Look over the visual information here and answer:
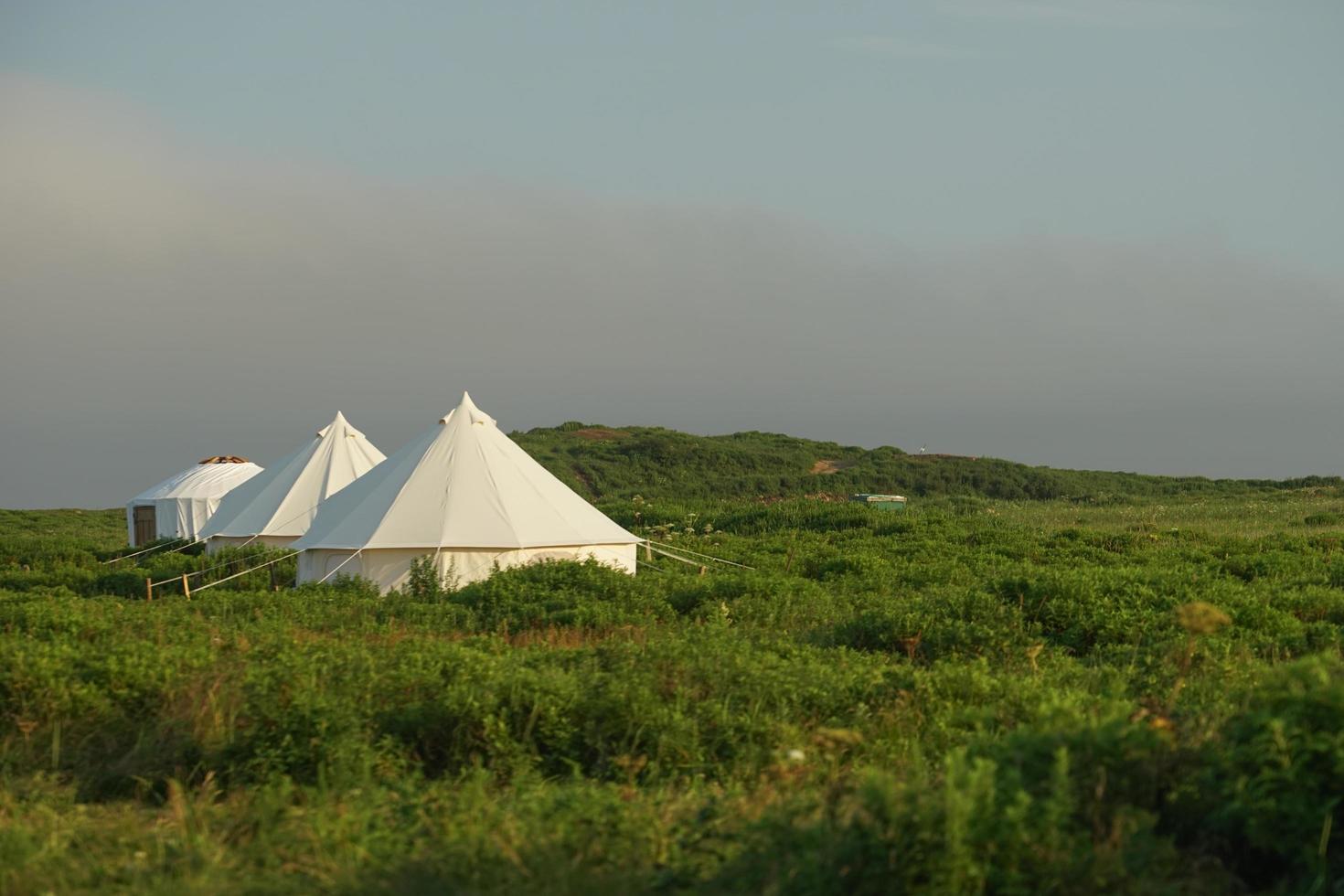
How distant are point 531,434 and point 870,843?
55.3 m

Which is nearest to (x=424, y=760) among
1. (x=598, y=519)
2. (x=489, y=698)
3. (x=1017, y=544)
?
(x=489, y=698)

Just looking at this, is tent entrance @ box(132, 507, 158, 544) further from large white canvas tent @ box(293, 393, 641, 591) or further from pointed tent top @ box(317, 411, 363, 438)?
large white canvas tent @ box(293, 393, 641, 591)

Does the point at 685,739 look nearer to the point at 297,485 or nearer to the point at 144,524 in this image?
the point at 297,485

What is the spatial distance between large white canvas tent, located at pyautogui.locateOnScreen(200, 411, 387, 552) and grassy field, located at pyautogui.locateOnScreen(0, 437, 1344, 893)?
29.5 feet

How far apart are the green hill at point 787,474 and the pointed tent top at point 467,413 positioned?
2357cm

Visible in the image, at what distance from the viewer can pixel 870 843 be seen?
3.83 meters

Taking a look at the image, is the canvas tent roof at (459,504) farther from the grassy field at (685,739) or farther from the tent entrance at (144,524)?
the tent entrance at (144,524)

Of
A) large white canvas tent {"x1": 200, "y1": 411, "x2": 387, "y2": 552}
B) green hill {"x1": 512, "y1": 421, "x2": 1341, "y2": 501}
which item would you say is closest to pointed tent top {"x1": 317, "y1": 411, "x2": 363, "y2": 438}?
large white canvas tent {"x1": 200, "y1": 411, "x2": 387, "y2": 552}

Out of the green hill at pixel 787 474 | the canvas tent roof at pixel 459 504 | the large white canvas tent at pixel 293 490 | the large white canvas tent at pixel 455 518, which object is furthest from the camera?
the green hill at pixel 787 474

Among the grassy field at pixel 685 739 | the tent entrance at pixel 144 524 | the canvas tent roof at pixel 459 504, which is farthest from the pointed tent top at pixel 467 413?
the tent entrance at pixel 144 524

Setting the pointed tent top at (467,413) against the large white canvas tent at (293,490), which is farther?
the large white canvas tent at (293,490)

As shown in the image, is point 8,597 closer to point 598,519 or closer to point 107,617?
point 107,617

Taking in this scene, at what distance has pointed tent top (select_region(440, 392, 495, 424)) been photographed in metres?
17.2

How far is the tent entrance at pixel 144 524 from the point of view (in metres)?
32.4
